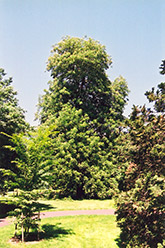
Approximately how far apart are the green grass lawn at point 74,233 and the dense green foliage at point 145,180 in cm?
244

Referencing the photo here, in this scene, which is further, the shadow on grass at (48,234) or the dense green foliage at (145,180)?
the shadow on grass at (48,234)

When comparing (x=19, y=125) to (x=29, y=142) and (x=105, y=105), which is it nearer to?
(x=29, y=142)

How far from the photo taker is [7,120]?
16781mm

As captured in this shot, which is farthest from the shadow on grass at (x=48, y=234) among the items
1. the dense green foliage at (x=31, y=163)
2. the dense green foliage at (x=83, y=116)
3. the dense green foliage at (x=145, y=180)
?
the dense green foliage at (x=83, y=116)

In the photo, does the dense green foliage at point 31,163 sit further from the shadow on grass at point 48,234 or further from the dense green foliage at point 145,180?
the dense green foliage at point 145,180

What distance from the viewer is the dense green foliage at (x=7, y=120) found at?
1667 cm

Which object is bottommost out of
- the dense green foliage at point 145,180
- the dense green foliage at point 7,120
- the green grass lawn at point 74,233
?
the green grass lawn at point 74,233

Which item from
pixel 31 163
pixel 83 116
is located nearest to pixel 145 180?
pixel 31 163

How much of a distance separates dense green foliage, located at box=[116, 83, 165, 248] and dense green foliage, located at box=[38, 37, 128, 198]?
13.4 meters

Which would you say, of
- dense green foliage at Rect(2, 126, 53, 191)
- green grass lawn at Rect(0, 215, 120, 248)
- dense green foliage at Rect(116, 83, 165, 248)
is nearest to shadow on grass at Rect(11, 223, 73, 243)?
green grass lawn at Rect(0, 215, 120, 248)

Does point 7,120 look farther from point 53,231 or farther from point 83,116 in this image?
point 83,116

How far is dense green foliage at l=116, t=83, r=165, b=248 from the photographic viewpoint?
766 centimetres

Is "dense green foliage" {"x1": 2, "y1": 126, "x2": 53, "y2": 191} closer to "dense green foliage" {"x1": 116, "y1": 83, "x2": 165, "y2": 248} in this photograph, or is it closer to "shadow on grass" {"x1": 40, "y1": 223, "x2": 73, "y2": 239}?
"shadow on grass" {"x1": 40, "y1": 223, "x2": 73, "y2": 239}

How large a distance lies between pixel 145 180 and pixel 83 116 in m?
18.3
